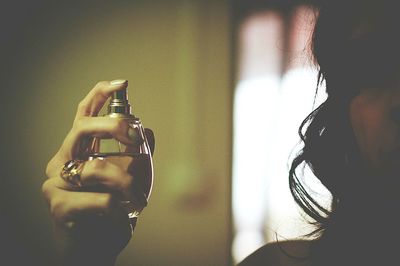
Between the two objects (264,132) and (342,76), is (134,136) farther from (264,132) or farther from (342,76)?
(264,132)

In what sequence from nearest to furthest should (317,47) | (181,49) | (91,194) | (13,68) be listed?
(91,194), (317,47), (13,68), (181,49)

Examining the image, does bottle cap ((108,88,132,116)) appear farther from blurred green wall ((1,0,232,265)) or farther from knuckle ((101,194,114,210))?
blurred green wall ((1,0,232,265))

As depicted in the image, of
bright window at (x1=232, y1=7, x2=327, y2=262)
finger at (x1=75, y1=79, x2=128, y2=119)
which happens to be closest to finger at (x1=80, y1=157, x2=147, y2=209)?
finger at (x1=75, y1=79, x2=128, y2=119)

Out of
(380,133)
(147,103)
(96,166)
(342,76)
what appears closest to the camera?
(96,166)

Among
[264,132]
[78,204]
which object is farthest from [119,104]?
[264,132]

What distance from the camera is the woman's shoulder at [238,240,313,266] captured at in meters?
0.95

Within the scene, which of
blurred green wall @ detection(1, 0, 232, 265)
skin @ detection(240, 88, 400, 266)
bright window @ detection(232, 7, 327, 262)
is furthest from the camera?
bright window @ detection(232, 7, 327, 262)

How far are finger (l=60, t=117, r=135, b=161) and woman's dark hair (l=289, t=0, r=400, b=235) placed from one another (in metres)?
0.46

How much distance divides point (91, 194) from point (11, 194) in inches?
23.0

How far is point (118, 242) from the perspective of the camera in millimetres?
513

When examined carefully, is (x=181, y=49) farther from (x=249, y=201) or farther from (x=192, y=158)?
(x=249, y=201)

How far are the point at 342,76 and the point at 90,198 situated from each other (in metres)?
0.54

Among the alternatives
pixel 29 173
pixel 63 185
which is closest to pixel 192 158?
pixel 29 173

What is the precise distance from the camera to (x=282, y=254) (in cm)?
101
